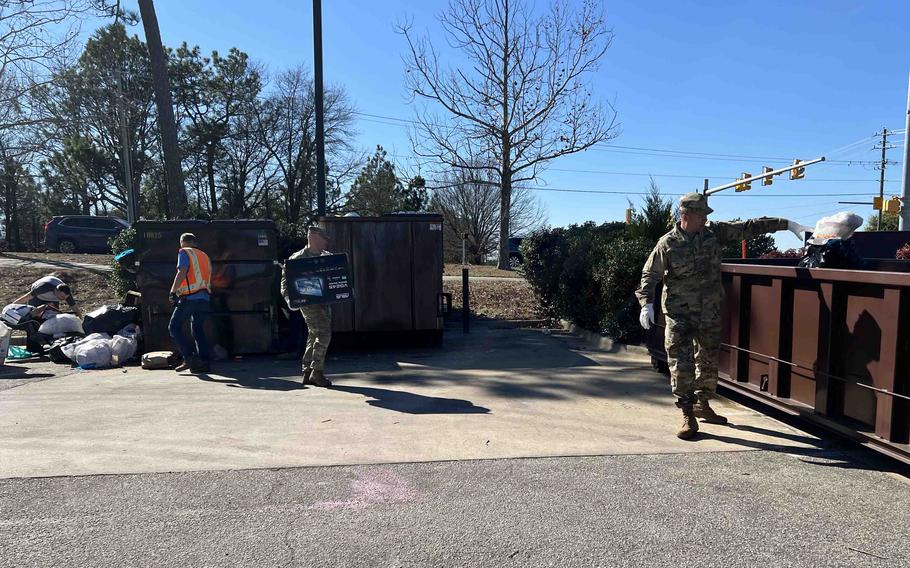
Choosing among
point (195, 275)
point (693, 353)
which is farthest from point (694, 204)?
point (195, 275)

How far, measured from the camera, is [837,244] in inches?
170

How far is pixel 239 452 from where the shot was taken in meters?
4.29

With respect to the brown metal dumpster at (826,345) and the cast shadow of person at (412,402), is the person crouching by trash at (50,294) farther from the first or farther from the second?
the brown metal dumpster at (826,345)

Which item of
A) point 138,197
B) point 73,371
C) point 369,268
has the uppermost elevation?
point 138,197

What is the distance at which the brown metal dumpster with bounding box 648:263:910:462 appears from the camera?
358cm

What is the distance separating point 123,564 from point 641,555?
254cm

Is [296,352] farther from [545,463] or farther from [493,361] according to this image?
[545,463]

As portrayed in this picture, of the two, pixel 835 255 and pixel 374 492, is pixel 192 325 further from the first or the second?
pixel 835 255

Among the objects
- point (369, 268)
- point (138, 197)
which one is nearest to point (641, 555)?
point (369, 268)

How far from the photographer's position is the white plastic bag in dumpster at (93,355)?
24.9 feet

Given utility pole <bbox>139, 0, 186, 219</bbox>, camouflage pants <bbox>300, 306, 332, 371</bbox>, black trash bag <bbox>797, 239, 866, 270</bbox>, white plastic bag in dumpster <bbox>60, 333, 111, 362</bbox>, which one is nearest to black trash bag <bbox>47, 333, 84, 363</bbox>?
white plastic bag in dumpster <bbox>60, 333, 111, 362</bbox>

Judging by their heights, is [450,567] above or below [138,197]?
below

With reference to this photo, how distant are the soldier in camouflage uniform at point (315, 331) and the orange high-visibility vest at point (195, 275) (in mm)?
1520

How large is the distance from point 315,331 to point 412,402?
1.48 meters
